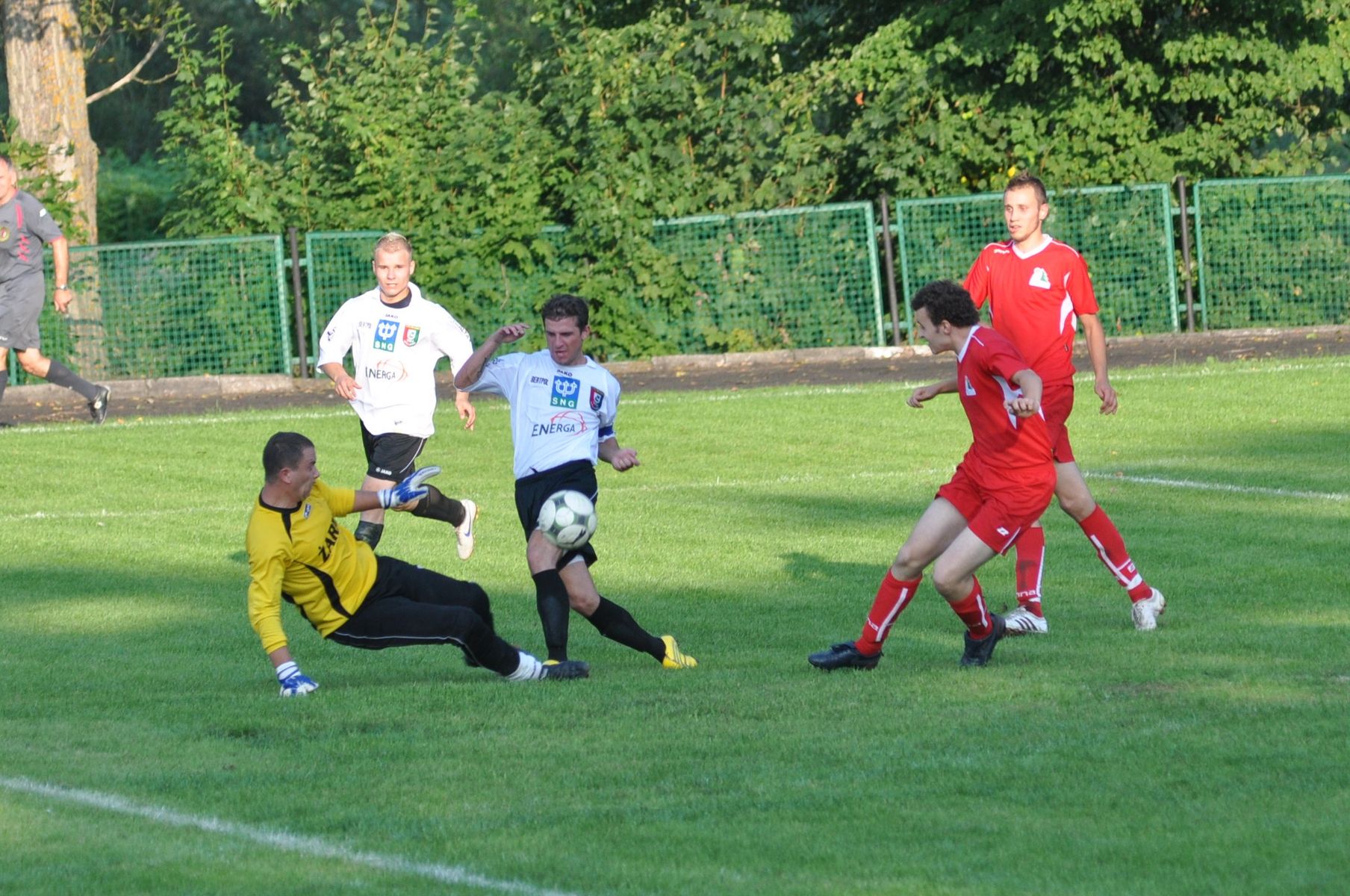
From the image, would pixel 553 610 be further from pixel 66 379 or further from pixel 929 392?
pixel 66 379

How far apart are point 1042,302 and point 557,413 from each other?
8.17 feet

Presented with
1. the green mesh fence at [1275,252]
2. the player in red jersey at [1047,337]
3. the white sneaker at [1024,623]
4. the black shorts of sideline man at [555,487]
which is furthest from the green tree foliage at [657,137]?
the black shorts of sideline man at [555,487]

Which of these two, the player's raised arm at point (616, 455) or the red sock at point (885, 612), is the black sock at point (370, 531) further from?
the red sock at point (885, 612)

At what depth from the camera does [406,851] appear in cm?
515

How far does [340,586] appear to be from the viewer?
24.5ft

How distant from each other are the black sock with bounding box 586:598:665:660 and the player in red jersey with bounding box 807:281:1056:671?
65 centimetres

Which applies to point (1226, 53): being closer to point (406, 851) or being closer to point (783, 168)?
point (783, 168)

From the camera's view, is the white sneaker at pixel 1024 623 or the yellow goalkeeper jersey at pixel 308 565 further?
the white sneaker at pixel 1024 623

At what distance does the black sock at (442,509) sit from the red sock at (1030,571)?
337 centimetres

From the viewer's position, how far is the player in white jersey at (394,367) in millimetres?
10703

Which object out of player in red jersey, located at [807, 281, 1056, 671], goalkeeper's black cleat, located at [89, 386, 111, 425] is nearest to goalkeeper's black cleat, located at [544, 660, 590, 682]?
player in red jersey, located at [807, 281, 1056, 671]

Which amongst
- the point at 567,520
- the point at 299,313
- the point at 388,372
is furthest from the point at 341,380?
the point at 299,313

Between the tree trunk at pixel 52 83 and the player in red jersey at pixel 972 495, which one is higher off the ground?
the tree trunk at pixel 52 83

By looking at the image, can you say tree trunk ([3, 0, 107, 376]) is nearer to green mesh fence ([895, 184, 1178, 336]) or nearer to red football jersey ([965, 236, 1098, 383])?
green mesh fence ([895, 184, 1178, 336])
